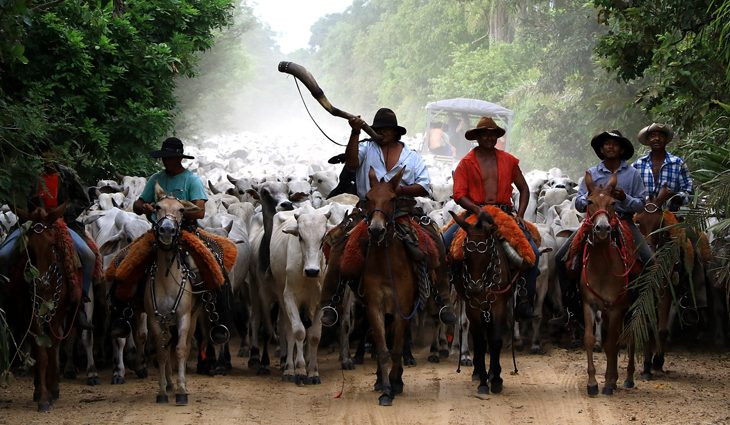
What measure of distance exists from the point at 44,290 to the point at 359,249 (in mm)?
3067

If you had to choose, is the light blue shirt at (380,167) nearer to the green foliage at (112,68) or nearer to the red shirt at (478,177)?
the red shirt at (478,177)

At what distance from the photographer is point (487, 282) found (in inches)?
473

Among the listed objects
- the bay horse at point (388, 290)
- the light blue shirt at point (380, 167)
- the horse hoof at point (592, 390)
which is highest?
the light blue shirt at point (380, 167)

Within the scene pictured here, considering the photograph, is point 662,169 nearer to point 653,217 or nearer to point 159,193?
point 653,217

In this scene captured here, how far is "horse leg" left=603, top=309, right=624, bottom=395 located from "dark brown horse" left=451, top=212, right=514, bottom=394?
105 centimetres

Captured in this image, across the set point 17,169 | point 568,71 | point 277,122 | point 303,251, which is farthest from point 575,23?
point 277,122

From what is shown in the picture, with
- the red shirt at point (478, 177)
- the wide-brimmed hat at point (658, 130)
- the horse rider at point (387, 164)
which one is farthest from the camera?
the wide-brimmed hat at point (658, 130)

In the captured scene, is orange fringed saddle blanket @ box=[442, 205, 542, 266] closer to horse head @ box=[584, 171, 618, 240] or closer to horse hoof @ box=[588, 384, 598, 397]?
horse head @ box=[584, 171, 618, 240]

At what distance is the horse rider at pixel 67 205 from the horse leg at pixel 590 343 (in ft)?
16.7

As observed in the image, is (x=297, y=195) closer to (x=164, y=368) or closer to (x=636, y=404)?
(x=164, y=368)

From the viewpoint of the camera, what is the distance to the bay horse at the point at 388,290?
37.2ft

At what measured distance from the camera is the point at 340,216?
48.5 feet

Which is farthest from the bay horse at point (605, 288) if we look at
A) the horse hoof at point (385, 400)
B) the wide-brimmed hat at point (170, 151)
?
the wide-brimmed hat at point (170, 151)

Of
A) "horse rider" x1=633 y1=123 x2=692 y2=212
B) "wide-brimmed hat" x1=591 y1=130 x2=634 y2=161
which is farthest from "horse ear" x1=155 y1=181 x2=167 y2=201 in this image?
"horse rider" x1=633 y1=123 x2=692 y2=212
